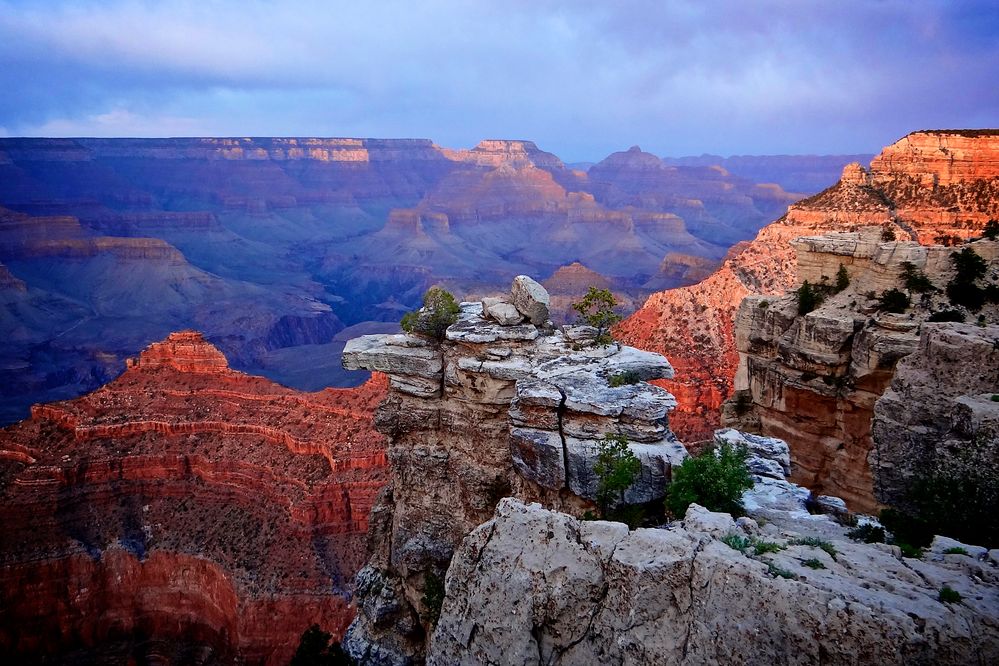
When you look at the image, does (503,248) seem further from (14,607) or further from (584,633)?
(584,633)

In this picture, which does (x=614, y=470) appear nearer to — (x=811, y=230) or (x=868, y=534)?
(x=868, y=534)

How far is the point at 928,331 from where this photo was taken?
15.9 m

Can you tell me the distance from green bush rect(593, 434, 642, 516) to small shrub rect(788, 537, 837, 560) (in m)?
4.26

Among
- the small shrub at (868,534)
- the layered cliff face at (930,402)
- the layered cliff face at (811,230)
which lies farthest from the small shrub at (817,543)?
the layered cliff face at (811,230)

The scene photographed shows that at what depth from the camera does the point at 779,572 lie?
880cm

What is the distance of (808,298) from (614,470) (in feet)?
38.4

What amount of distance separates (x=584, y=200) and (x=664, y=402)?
546ft

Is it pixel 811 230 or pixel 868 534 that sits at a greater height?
pixel 811 230

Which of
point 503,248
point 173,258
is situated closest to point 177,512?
point 173,258

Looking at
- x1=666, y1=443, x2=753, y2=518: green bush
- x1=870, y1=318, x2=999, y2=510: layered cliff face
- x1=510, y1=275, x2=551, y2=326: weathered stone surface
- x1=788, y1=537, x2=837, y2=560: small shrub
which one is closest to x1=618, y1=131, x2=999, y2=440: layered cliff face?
x1=510, y1=275, x2=551, y2=326: weathered stone surface

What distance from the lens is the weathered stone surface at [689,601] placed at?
7762mm

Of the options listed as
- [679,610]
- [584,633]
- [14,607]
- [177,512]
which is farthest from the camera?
[177,512]

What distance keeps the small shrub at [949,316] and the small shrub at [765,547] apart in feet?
39.9

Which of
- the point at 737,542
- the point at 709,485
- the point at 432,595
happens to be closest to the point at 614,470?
the point at 709,485
